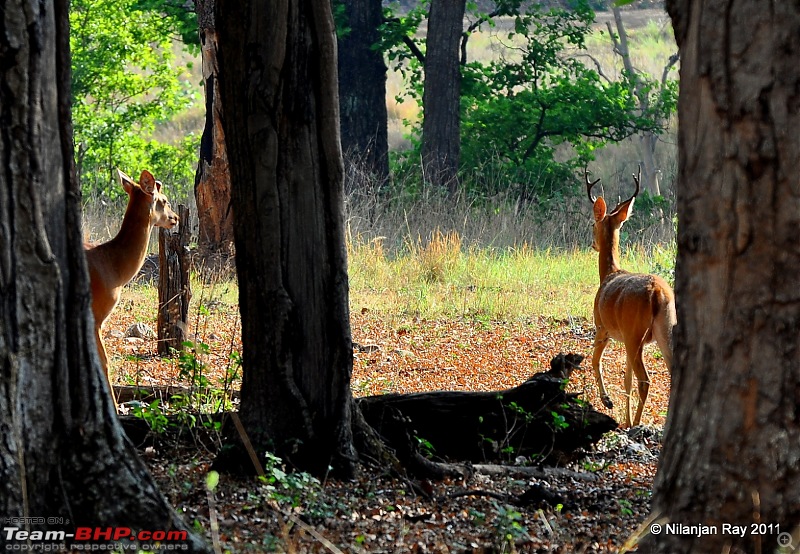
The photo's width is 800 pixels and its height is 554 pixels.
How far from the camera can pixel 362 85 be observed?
20.7 meters

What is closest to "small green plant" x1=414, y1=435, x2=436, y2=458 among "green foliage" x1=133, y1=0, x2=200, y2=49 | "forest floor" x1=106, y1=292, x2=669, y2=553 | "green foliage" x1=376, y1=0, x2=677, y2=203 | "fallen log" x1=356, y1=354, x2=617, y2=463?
"fallen log" x1=356, y1=354, x2=617, y2=463

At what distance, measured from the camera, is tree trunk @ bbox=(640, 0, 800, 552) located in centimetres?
319

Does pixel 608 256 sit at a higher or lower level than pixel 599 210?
lower

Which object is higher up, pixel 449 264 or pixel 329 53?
pixel 329 53

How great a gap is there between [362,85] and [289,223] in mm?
16385

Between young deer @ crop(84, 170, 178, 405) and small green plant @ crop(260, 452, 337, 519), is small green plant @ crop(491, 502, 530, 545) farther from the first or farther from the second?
young deer @ crop(84, 170, 178, 405)

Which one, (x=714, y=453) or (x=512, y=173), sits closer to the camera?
(x=714, y=453)

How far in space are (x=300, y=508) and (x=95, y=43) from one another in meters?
16.5

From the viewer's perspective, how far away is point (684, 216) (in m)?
3.37

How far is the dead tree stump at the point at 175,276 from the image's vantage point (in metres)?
8.51

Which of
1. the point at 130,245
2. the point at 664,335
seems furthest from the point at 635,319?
the point at 130,245

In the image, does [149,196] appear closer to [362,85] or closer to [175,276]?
[175,276]

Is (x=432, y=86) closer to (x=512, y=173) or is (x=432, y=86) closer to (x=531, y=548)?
(x=512, y=173)

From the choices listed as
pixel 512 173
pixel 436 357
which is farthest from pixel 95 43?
pixel 436 357
